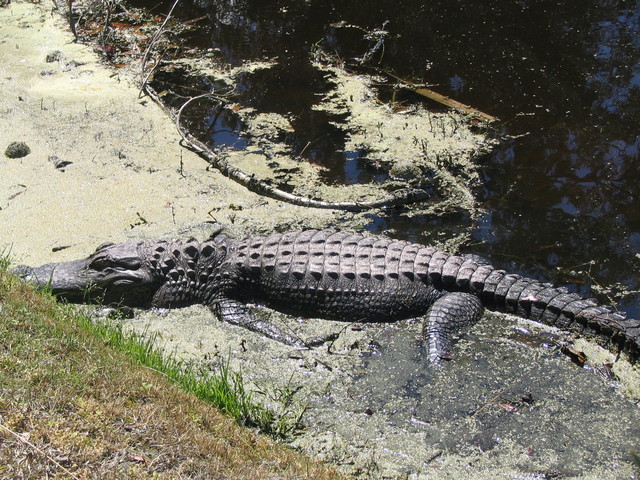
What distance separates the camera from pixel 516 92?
7.90 m

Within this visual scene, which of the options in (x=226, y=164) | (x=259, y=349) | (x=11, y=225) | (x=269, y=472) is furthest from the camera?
(x=226, y=164)

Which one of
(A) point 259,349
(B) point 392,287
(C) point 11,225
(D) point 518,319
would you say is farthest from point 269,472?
(C) point 11,225

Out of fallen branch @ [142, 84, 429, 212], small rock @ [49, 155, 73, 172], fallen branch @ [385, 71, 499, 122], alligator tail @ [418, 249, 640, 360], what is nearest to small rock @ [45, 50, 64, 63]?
small rock @ [49, 155, 73, 172]

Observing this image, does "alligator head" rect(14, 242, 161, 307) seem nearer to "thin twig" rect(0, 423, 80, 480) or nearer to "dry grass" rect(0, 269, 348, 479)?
"dry grass" rect(0, 269, 348, 479)

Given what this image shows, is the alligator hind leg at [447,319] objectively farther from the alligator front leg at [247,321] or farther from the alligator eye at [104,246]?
the alligator eye at [104,246]

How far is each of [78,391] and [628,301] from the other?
393 cm

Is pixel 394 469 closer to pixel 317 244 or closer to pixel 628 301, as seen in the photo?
pixel 317 244

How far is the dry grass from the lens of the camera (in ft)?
8.92

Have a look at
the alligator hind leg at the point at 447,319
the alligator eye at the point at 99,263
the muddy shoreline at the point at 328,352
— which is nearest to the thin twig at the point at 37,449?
the muddy shoreline at the point at 328,352

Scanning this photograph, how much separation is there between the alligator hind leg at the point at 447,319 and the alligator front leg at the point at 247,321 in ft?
2.94

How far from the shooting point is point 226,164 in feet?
22.1

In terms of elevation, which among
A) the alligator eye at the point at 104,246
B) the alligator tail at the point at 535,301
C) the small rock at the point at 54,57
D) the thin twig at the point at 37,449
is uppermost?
the thin twig at the point at 37,449

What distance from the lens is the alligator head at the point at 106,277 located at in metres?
4.94

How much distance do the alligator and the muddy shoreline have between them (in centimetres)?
14
